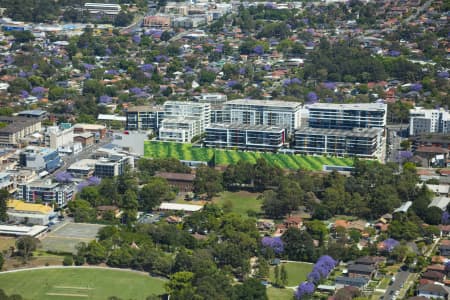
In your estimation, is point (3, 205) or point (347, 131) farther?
point (347, 131)

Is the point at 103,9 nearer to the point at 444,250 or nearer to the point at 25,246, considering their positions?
the point at 25,246

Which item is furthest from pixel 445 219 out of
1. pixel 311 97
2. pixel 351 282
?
pixel 311 97

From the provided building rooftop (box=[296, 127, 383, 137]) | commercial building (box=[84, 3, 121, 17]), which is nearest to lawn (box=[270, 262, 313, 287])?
building rooftop (box=[296, 127, 383, 137])

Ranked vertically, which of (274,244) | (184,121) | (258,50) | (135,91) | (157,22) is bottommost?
(274,244)

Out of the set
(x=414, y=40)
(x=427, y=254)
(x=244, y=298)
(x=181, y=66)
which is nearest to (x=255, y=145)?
(x=427, y=254)

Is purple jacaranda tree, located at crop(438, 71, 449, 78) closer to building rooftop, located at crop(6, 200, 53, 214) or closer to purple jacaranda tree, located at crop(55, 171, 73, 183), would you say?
purple jacaranda tree, located at crop(55, 171, 73, 183)

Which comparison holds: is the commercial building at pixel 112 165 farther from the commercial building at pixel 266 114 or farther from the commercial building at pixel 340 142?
the commercial building at pixel 340 142

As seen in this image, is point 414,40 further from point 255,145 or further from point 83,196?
point 83,196

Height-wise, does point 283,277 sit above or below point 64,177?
below
